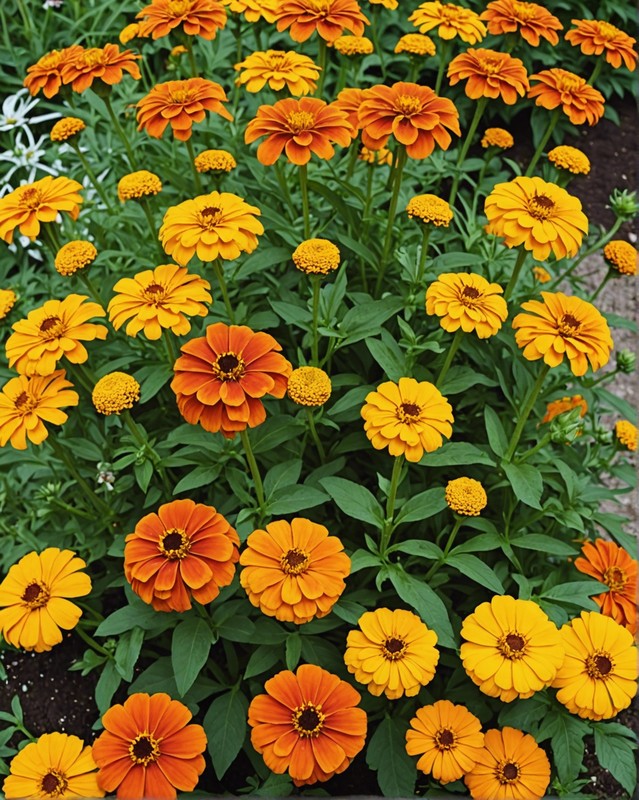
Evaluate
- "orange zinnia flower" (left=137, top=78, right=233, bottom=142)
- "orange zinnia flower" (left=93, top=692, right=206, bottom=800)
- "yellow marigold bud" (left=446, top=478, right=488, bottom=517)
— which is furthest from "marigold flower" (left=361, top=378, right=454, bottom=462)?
"orange zinnia flower" (left=137, top=78, right=233, bottom=142)

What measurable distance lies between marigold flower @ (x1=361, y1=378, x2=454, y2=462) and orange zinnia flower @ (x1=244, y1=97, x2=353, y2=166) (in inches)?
21.8

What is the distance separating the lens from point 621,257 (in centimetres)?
203

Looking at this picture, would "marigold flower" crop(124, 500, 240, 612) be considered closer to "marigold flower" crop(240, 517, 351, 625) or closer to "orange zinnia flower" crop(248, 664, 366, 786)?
"marigold flower" crop(240, 517, 351, 625)

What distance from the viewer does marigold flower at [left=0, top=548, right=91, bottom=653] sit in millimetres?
1566

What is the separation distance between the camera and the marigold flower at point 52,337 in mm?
1707

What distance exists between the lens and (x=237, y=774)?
199 cm

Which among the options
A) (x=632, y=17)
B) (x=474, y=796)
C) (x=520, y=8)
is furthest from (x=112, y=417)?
(x=632, y=17)

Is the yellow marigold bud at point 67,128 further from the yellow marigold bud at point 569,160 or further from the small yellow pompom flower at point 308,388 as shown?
the yellow marigold bud at point 569,160

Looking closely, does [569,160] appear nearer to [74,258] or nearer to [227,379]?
[227,379]

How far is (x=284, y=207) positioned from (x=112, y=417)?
834 millimetres

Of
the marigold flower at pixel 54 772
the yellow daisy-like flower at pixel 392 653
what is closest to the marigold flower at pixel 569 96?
the yellow daisy-like flower at pixel 392 653

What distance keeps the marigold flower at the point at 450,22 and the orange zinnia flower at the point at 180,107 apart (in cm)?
62

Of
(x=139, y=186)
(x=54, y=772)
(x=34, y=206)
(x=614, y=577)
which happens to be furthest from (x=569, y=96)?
(x=54, y=772)

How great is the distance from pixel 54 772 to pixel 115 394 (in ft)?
2.52
